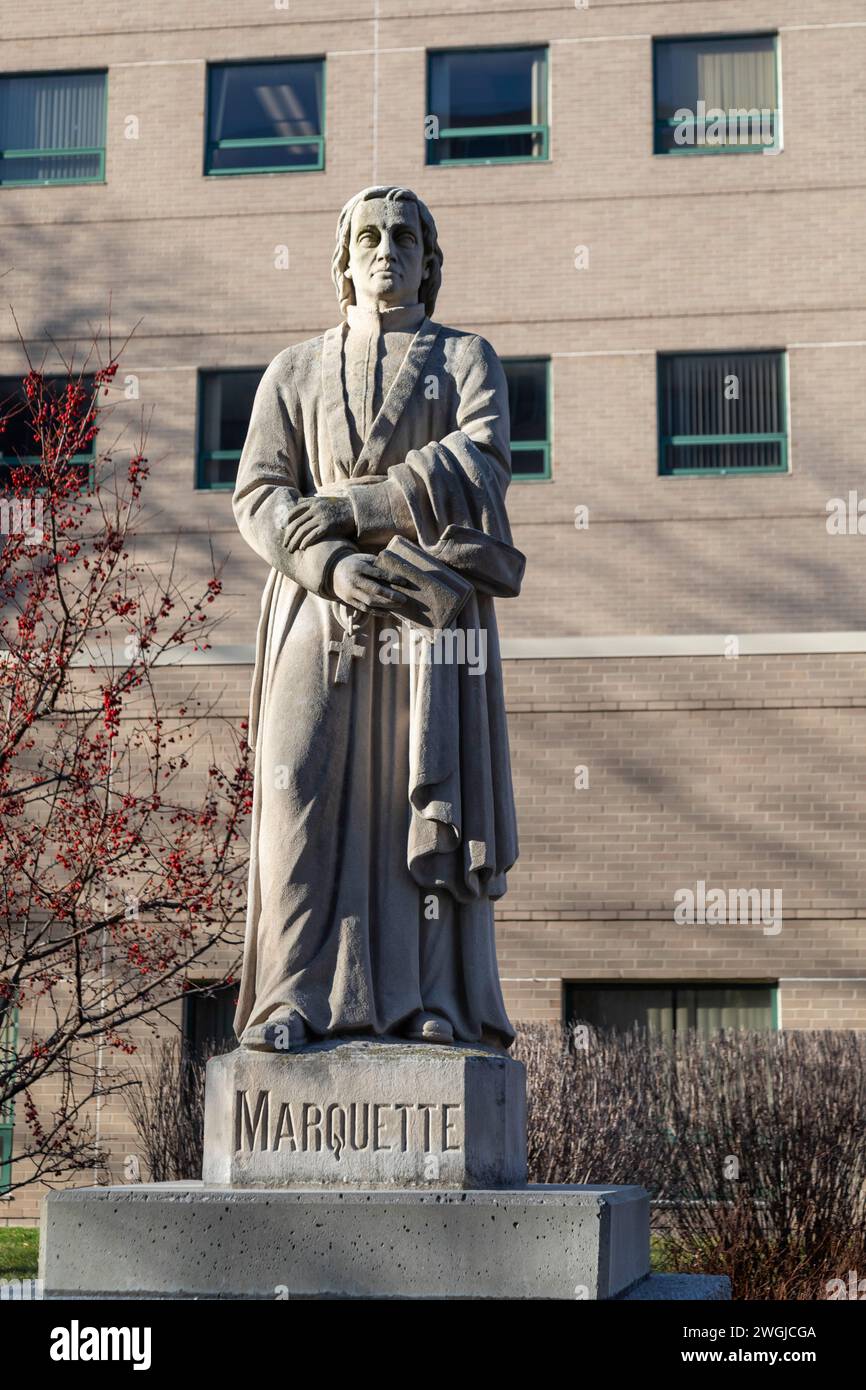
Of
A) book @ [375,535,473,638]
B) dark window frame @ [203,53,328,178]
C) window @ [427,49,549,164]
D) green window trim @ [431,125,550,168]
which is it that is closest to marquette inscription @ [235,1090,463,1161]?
book @ [375,535,473,638]

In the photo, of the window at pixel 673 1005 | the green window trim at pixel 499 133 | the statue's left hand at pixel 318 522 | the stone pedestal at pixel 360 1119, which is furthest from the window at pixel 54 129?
the stone pedestal at pixel 360 1119

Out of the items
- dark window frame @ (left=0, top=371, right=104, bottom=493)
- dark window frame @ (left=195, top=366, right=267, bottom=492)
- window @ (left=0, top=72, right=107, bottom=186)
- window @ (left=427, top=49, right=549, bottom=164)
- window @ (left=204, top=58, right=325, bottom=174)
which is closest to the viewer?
dark window frame @ (left=0, top=371, right=104, bottom=493)

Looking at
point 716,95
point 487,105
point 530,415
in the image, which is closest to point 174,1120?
point 530,415

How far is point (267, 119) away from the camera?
22.4 metres

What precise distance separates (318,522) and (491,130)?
16876mm

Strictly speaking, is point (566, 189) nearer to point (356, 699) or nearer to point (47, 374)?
point (47, 374)

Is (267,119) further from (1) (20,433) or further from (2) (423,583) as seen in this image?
(2) (423,583)

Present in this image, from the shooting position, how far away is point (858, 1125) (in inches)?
560

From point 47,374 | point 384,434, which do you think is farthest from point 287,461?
point 47,374

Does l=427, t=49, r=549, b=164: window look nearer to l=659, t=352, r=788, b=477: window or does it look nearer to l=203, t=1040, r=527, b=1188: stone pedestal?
l=659, t=352, r=788, b=477: window

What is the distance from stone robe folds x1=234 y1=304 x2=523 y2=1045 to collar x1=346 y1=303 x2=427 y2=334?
0.81 feet

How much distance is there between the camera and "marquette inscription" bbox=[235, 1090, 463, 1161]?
578 cm

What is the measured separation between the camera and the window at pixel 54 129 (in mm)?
22625

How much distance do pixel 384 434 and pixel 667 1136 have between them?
9864 mm
